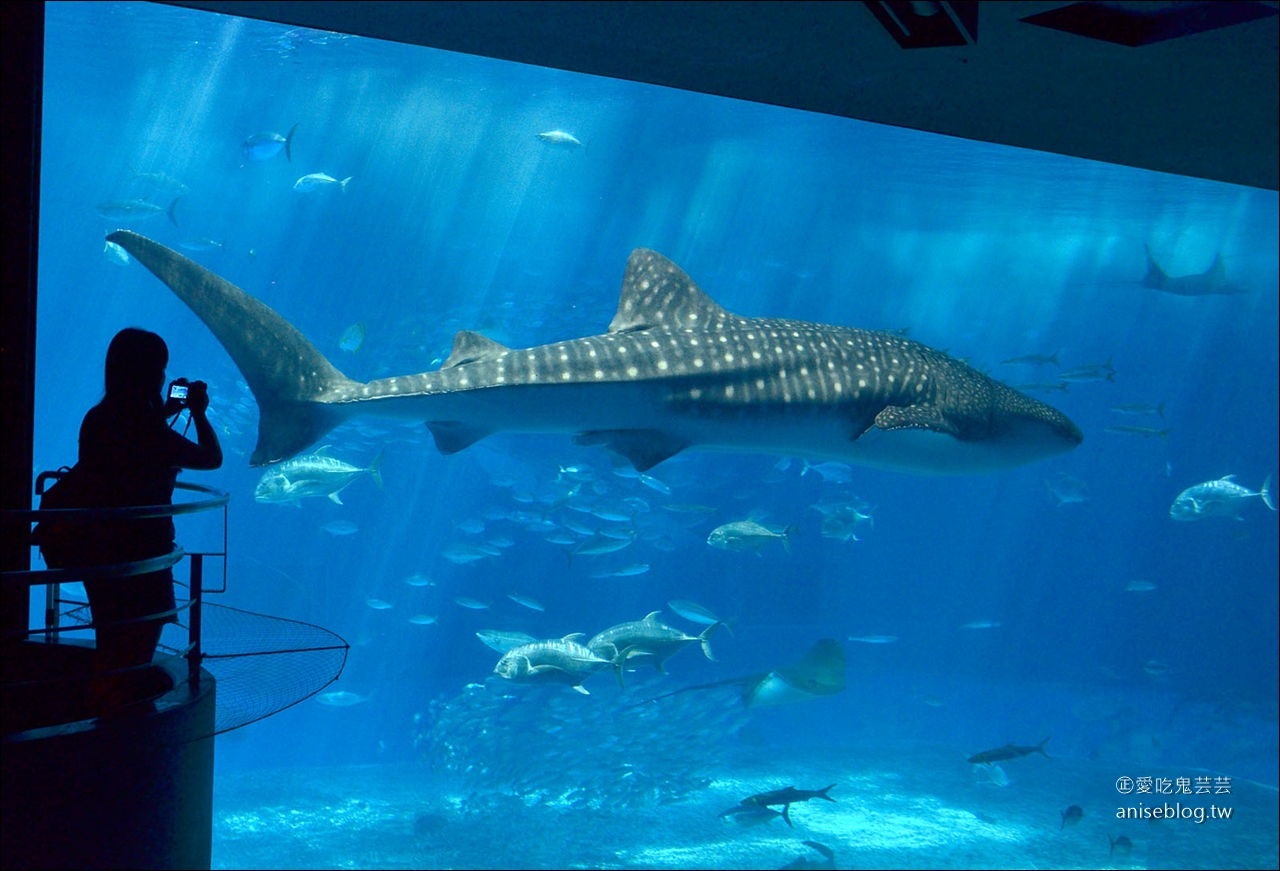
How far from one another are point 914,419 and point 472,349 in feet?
7.87

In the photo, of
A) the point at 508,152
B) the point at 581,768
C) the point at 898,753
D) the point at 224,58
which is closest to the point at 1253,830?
the point at 898,753

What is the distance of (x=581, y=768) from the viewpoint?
13.2 m

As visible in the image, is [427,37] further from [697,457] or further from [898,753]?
[697,457]

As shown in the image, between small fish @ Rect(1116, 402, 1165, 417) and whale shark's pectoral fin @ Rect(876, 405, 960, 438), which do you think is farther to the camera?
small fish @ Rect(1116, 402, 1165, 417)

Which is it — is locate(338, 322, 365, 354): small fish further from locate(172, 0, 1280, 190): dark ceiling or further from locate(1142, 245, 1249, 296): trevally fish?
locate(1142, 245, 1249, 296): trevally fish

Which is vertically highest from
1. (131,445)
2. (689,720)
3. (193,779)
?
(131,445)

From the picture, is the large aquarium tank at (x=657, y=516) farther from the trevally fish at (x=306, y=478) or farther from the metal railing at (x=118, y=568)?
the metal railing at (x=118, y=568)

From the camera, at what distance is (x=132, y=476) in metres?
2.43

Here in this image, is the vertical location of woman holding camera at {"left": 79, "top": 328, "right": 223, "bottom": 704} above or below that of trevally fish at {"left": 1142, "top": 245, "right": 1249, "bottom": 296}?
below

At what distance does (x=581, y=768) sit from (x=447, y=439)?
10.8m

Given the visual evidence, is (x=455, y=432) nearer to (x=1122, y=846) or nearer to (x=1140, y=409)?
(x=1122, y=846)

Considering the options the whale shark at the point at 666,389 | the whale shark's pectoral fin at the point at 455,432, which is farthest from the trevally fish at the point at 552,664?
the whale shark's pectoral fin at the point at 455,432

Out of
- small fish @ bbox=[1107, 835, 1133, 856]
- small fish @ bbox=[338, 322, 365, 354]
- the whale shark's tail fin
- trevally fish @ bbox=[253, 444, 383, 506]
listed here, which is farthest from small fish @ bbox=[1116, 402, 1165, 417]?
the whale shark's tail fin

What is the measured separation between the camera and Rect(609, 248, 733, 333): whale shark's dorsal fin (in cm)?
436
